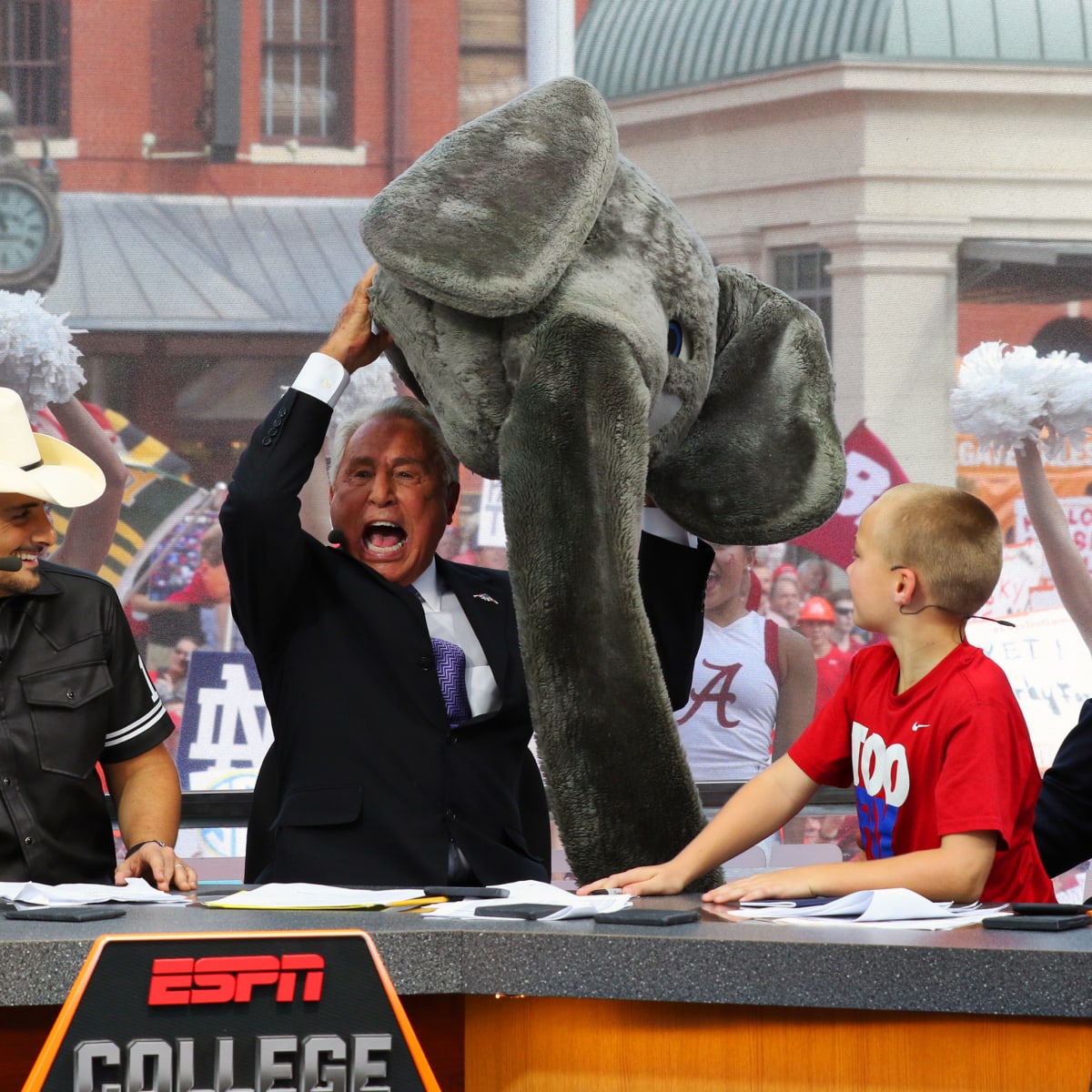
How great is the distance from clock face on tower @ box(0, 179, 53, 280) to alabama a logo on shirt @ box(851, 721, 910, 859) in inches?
97.6

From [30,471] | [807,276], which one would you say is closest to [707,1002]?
[30,471]

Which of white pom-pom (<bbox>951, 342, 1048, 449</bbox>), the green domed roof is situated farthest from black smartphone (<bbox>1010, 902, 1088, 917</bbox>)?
the green domed roof

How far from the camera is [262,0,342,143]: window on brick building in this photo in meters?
3.75

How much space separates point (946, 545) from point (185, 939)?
826mm

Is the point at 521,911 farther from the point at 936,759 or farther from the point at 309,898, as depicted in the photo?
the point at 936,759

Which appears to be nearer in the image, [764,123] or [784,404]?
[784,404]

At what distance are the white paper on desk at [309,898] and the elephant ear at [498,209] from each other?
61 centimetres

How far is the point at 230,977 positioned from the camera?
1.24m

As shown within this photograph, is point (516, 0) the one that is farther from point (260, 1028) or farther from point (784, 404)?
point (260, 1028)

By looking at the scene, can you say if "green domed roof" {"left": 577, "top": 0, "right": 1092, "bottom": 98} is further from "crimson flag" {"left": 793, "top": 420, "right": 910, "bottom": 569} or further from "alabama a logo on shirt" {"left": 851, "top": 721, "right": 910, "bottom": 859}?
"alabama a logo on shirt" {"left": 851, "top": 721, "right": 910, "bottom": 859}

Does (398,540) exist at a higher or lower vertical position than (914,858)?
higher

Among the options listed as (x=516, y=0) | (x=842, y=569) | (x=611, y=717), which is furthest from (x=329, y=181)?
(x=611, y=717)

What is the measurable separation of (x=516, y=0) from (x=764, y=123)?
75 centimetres

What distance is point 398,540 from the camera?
2043 millimetres
